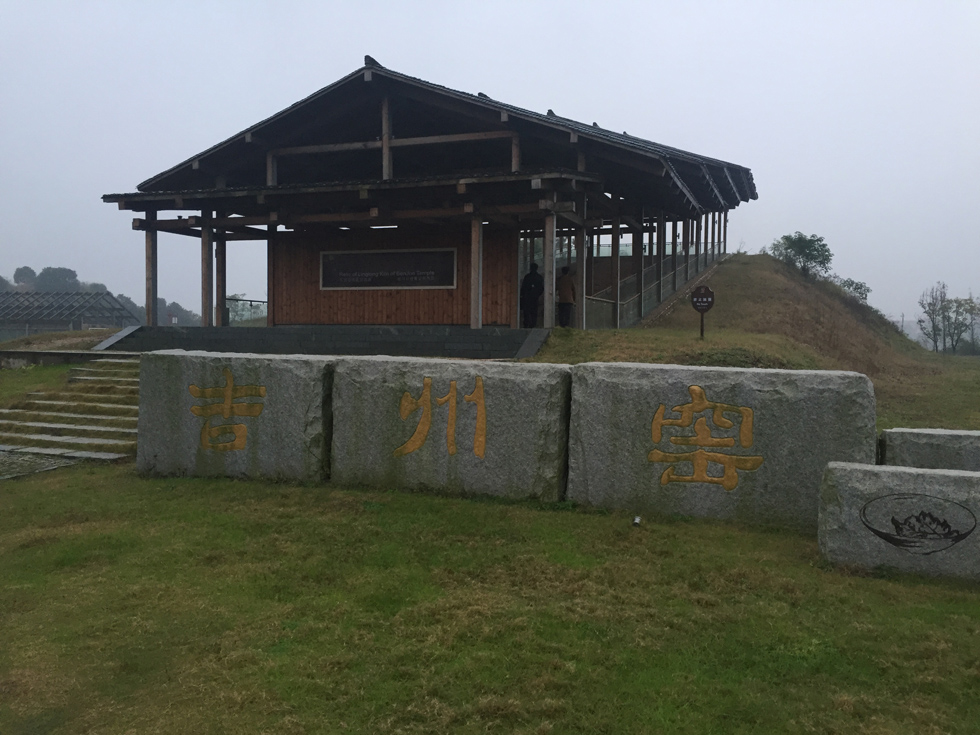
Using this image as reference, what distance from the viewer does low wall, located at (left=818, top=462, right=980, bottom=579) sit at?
3693mm

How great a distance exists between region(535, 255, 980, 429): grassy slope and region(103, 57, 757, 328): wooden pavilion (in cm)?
214

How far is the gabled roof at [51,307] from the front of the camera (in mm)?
35000

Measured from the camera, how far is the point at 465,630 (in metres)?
3.20

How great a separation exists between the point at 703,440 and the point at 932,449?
142 cm

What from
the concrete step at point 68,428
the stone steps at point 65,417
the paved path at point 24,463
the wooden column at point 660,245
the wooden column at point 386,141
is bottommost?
the paved path at point 24,463

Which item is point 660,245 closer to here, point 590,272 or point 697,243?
point 590,272

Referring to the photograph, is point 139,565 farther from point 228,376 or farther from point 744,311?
point 744,311

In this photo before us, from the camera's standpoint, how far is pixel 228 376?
19.7ft

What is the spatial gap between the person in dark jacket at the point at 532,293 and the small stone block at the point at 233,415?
9603 mm

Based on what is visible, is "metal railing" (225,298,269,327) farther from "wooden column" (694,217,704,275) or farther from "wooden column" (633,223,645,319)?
"wooden column" (694,217,704,275)

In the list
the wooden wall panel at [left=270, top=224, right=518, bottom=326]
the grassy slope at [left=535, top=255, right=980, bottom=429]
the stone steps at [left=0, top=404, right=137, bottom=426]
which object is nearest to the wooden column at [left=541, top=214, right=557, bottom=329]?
the grassy slope at [left=535, top=255, right=980, bottom=429]

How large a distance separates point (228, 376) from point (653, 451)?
347 centimetres

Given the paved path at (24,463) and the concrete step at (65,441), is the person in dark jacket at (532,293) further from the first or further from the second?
the paved path at (24,463)

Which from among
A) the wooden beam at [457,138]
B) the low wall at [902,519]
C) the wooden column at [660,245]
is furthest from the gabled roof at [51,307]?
the low wall at [902,519]
